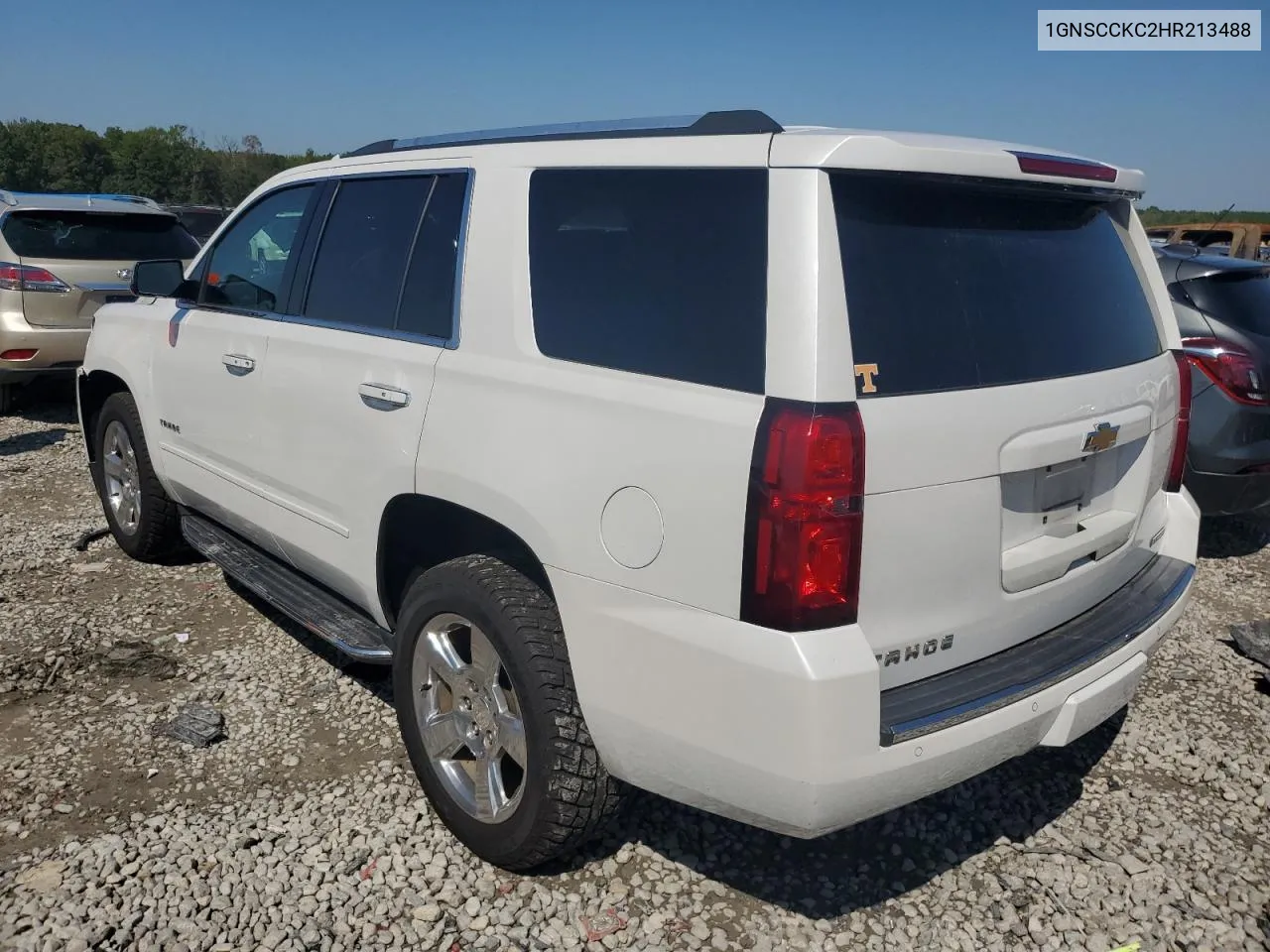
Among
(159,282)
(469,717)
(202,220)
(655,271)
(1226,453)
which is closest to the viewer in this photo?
(655,271)

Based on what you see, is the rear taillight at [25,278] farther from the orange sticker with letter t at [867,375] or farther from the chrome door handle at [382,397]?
the orange sticker with letter t at [867,375]

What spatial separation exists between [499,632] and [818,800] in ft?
3.01

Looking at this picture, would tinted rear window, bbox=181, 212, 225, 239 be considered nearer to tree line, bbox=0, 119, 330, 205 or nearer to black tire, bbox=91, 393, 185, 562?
black tire, bbox=91, 393, 185, 562

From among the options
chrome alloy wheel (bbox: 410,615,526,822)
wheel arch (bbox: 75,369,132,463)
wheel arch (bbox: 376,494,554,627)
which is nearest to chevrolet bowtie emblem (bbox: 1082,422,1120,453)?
wheel arch (bbox: 376,494,554,627)

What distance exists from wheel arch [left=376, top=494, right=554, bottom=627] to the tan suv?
5.97 meters

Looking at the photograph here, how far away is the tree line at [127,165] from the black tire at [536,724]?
67.6 m

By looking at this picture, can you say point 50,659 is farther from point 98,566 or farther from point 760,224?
point 760,224

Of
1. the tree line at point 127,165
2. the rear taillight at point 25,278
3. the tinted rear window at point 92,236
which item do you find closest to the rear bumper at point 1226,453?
the tinted rear window at point 92,236

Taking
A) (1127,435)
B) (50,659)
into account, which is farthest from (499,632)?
(50,659)

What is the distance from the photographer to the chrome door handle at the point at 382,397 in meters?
2.94

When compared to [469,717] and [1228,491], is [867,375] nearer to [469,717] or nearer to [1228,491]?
[469,717]

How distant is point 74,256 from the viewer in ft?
26.5

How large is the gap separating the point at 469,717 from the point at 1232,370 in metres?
4.47

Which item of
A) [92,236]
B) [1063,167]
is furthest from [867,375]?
[92,236]
